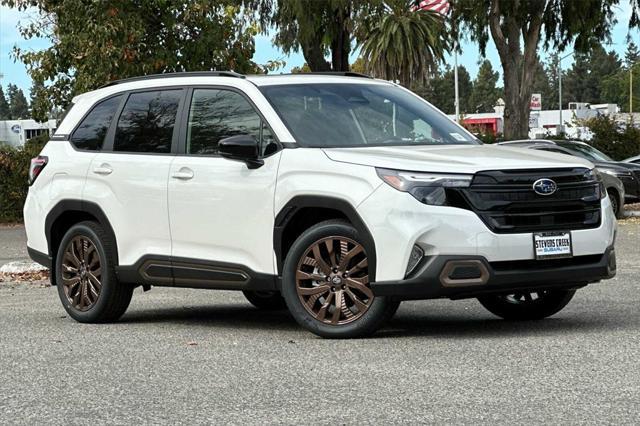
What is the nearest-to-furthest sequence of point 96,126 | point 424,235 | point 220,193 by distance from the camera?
point 424,235
point 220,193
point 96,126

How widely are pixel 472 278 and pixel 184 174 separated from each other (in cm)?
252

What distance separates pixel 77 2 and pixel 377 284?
52.3 ft

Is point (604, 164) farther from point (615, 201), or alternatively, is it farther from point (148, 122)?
point (148, 122)

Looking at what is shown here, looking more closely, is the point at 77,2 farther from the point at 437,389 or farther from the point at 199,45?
the point at 437,389

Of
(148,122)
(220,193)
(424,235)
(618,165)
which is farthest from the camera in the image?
(618,165)

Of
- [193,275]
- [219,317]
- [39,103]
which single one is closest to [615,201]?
[39,103]

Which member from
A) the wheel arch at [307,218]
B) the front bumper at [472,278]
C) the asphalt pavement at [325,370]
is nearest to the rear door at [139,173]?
the asphalt pavement at [325,370]

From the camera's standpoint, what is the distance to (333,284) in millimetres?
8906

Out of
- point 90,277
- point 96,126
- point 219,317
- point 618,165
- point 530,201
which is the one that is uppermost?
point 96,126

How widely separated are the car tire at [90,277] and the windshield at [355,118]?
1962 millimetres

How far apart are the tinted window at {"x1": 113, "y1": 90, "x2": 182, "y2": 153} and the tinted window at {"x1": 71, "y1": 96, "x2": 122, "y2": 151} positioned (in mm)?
184

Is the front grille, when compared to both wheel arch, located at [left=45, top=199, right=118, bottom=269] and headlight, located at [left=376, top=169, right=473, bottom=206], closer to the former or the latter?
headlight, located at [left=376, top=169, right=473, bottom=206]

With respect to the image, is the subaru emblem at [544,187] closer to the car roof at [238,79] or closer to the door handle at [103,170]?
the car roof at [238,79]

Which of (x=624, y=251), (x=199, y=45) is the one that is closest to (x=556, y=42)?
(x=199, y=45)
